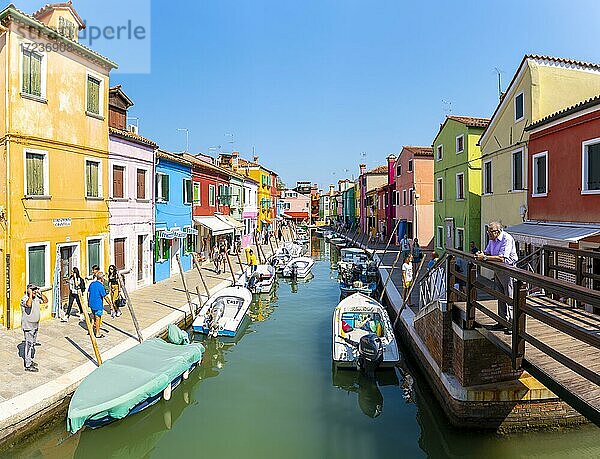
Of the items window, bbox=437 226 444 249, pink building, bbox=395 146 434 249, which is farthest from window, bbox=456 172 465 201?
pink building, bbox=395 146 434 249

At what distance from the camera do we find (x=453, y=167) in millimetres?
25172

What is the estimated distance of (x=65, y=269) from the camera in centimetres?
1495

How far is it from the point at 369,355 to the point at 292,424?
2.64 meters

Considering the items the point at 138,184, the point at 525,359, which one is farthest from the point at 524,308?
the point at 138,184

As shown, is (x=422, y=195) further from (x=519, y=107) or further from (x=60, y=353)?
(x=60, y=353)

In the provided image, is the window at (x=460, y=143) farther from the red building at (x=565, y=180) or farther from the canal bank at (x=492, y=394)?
the canal bank at (x=492, y=394)

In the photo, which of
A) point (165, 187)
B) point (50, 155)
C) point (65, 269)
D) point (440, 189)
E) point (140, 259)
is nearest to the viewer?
point (50, 155)

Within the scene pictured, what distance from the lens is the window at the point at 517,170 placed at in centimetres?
Result: 1594

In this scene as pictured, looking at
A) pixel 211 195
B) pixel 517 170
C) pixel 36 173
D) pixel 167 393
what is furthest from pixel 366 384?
pixel 211 195

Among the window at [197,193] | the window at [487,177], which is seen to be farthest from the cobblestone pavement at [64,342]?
the window at [487,177]

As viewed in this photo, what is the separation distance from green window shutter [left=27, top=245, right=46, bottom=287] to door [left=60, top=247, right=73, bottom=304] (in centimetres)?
106

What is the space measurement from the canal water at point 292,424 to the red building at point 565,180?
196 inches

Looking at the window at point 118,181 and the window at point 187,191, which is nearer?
the window at point 118,181

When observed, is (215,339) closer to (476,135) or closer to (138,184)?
(138,184)
